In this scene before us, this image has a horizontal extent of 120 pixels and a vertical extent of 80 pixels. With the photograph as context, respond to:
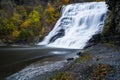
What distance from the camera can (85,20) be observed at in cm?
5278

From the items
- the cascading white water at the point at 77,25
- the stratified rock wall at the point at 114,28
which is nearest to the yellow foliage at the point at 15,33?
the cascading white water at the point at 77,25

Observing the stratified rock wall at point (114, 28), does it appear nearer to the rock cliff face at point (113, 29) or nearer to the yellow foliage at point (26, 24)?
the rock cliff face at point (113, 29)

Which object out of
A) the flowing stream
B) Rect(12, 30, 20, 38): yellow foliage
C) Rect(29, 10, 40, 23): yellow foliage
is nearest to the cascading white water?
the flowing stream

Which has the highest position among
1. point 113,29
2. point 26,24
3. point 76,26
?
point 113,29

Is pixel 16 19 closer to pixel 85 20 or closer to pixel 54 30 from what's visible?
pixel 54 30

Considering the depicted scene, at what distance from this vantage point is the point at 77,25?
178 feet

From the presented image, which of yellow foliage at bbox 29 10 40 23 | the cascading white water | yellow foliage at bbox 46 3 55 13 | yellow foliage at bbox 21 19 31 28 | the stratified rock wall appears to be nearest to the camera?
the stratified rock wall

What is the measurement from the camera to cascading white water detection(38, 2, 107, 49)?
4687cm

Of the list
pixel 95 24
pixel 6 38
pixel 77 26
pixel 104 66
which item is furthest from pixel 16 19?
pixel 104 66

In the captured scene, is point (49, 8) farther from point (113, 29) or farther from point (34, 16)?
point (113, 29)

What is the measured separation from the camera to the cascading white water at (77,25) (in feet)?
154

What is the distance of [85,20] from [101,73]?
130 feet

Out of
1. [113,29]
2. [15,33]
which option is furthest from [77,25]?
[113,29]

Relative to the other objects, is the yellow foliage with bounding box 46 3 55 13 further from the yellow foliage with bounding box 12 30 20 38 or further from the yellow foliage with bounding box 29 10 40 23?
the yellow foliage with bounding box 12 30 20 38
